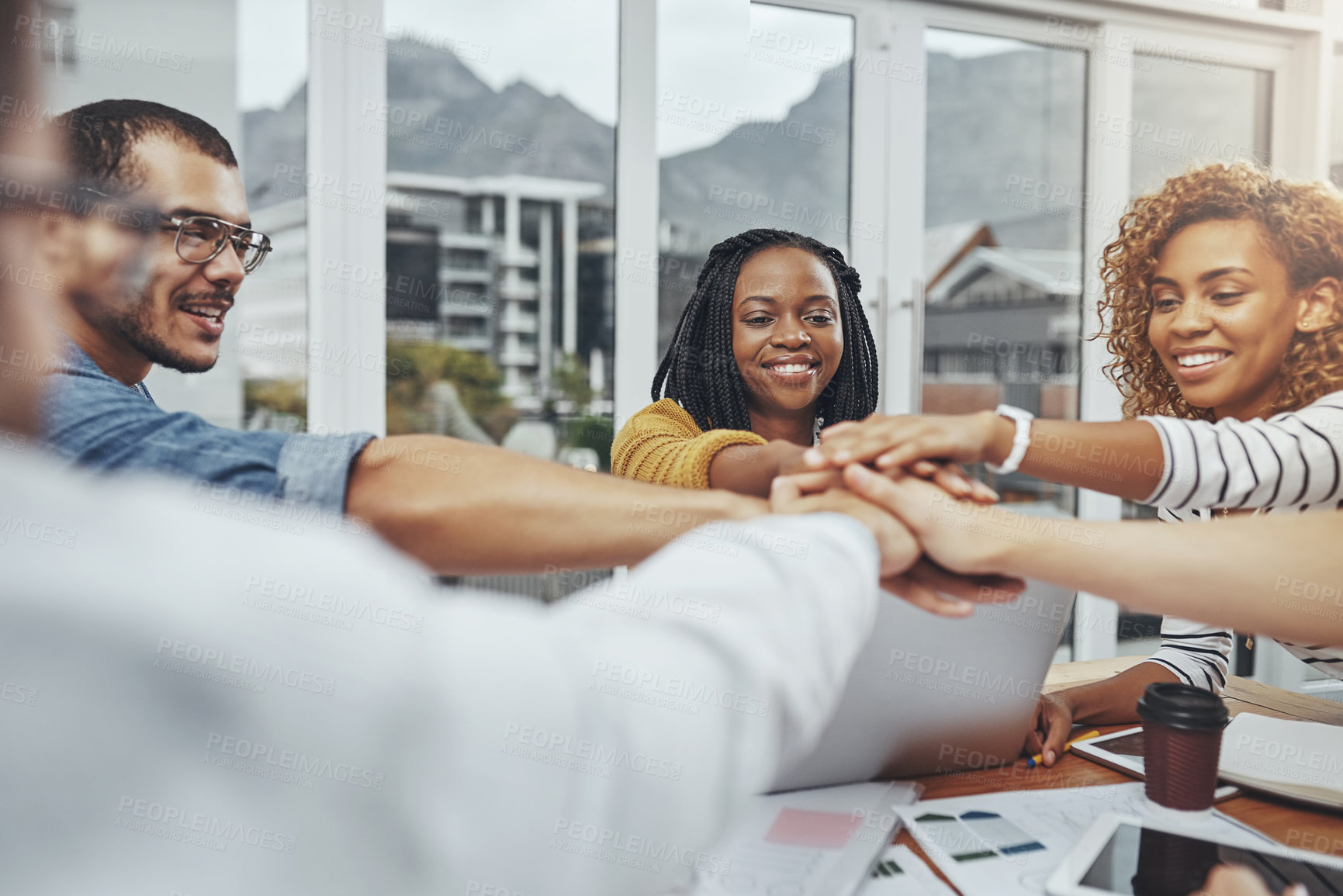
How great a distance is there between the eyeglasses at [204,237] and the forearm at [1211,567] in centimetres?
124

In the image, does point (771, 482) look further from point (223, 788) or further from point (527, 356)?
point (527, 356)

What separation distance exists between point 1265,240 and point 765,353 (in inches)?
35.0

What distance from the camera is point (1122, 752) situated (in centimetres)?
114

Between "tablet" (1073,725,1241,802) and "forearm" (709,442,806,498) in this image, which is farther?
"forearm" (709,442,806,498)

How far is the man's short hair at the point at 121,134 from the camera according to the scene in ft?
4.00

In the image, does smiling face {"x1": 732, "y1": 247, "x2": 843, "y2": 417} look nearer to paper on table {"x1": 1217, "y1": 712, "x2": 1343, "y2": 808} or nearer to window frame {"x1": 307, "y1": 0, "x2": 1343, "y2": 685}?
window frame {"x1": 307, "y1": 0, "x2": 1343, "y2": 685}

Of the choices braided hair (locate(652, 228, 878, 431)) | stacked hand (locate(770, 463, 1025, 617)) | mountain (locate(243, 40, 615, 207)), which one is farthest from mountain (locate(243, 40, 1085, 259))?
stacked hand (locate(770, 463, 1025, 617))

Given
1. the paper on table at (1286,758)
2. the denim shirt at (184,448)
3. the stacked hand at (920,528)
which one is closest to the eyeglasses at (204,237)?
the denim shirt at (184,448)

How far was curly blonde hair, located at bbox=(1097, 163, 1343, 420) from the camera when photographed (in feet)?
5.21

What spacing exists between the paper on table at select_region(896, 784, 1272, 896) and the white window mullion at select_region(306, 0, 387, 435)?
178 centimetres

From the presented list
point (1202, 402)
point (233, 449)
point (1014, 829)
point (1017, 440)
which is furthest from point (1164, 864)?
point (1202, 402)

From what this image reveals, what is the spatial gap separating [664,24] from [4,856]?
2672 mm

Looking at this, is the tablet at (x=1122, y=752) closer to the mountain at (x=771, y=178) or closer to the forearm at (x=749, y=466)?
the forearm at (x=749, y=466)

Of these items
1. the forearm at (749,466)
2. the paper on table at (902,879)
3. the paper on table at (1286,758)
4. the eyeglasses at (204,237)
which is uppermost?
the eyeglasses at (204,237)
